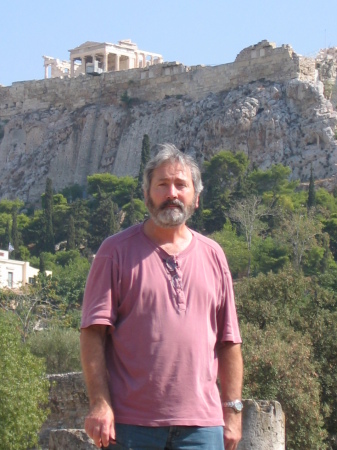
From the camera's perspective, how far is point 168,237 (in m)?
5.52

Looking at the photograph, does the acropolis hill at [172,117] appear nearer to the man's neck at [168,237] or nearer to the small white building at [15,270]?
the small white building at [15,270]

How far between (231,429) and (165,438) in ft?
1.24

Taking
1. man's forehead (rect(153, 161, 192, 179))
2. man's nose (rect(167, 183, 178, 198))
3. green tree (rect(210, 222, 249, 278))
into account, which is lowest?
green tree (rect(210, 222, 249, 278))

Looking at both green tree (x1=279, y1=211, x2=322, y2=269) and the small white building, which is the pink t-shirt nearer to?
green tree (x1=279, y1=211, x2=322, y2=269)

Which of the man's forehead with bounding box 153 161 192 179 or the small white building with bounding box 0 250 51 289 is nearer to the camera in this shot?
the man's forehead with bounding box 153 161 192 179

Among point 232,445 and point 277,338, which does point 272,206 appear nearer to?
point 277,338

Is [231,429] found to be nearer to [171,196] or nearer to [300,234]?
[171,196]

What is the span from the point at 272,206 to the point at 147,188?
150 feet

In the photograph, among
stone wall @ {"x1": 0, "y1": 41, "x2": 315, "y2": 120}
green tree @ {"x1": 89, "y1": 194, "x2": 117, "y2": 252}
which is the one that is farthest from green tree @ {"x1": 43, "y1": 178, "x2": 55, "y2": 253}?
stone wall @ {"x1": 0, "y1": 41, "x2": 315, "y2": 120}

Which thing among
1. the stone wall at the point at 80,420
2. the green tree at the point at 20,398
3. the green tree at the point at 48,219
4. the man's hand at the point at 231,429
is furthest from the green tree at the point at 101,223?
the man's hand at the point at 231,429

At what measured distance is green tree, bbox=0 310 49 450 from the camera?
52.5ft

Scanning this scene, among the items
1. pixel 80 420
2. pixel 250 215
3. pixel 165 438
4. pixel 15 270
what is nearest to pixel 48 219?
pixel 15 270

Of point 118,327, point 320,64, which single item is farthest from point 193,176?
point 320,64

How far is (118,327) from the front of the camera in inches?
206
